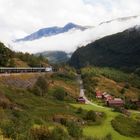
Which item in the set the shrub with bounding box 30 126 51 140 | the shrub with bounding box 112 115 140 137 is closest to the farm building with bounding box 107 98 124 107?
the shrub with bounding box 112 115 140 137

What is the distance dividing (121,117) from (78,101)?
35.9 metres

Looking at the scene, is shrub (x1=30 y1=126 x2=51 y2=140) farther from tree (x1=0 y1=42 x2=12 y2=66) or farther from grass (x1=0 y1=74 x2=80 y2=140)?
tree (x1=0 y1=42 x2=12 y2=66)

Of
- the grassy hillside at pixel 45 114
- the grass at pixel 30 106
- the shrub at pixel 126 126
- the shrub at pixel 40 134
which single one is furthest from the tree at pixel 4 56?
the shrub at pixel 40 134

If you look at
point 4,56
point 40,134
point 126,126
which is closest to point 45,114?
point 126,126

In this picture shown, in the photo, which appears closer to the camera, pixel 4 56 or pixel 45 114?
pixel 45 114

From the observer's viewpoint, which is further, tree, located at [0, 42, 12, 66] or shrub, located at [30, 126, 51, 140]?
Answer: tree, located at [0, 42, 12, 66]

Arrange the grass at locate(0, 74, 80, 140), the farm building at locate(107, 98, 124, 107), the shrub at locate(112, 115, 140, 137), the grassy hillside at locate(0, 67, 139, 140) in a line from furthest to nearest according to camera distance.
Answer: the farm building at locate(107, 98, 124, 107) → the shrub at locate(112, 115, 140, 137) → the grass at locate(0, 74, 80, 140) → the grassy hillside at locate(0, 67, 139, 140)

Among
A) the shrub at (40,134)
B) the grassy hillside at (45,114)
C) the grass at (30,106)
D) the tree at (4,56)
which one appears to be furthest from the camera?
the tree at (4,56)

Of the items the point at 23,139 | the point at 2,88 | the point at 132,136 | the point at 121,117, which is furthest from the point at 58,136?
the point at 121,117

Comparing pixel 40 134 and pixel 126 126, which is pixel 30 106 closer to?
A: pixel 126 126

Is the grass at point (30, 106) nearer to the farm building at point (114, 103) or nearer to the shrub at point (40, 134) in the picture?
the shrub at point (40, 134)

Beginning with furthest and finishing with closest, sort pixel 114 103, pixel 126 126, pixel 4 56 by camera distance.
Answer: pixel 4 56
pixel 114 103
pixel 126 126

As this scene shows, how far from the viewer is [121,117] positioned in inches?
5113

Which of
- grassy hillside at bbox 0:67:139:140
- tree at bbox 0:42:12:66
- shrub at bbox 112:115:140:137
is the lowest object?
shrub at bbox 112:115:140:137
